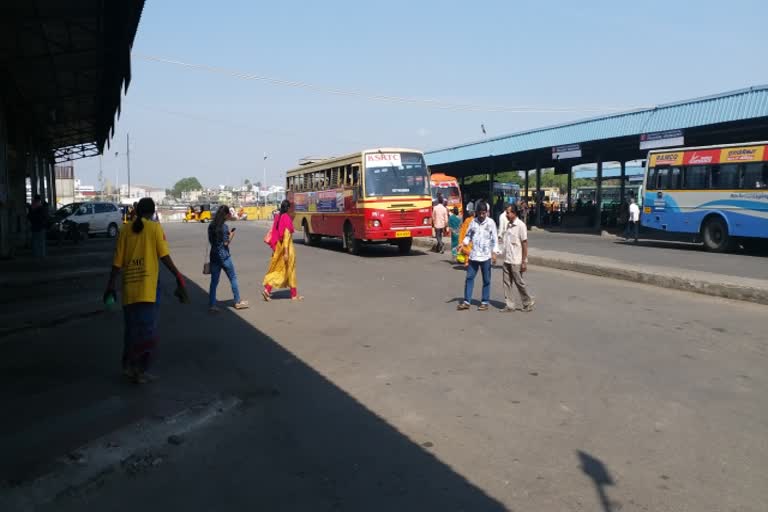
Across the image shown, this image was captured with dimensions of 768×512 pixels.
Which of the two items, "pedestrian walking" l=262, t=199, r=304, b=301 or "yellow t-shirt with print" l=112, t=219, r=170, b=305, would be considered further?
"pedestrian walking" l=262, t=199, r=304, b=301

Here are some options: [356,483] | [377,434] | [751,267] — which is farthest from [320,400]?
[751,267]

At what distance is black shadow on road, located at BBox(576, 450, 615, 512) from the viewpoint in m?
3.47

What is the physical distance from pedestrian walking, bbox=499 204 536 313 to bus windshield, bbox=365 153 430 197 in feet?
28.7

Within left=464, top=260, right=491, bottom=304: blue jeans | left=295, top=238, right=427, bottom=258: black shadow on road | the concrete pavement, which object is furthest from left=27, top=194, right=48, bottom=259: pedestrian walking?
left=464, top=260, right=491, bottom=304: blue jeans

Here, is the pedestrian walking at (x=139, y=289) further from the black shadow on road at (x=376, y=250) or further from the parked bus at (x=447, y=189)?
the parked bus at (x=447, y=189)

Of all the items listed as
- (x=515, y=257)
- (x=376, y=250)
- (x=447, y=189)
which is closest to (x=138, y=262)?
(x=515, y=257)

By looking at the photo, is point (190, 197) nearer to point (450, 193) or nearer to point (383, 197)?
point (450, 193)

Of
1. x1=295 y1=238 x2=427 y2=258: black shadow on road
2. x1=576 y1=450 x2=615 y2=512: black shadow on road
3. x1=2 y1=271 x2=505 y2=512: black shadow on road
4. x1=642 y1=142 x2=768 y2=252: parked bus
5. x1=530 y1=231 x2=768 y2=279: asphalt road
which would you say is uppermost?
x1=642 y1=142 x2=768 y2=252: parked bus

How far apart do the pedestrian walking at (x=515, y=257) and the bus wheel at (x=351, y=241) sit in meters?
9.94

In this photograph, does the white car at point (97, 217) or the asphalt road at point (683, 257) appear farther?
the white car at point (97, 217)

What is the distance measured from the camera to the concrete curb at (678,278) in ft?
33.9

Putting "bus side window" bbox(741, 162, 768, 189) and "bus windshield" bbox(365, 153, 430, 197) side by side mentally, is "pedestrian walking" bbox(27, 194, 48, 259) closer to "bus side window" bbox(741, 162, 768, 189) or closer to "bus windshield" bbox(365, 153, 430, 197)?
"bus windshield" bbox(365, 153, 430, 197)

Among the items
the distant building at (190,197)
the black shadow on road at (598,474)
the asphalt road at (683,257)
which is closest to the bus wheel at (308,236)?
the asphalt road at (683,257)

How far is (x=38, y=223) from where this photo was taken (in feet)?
60.3
